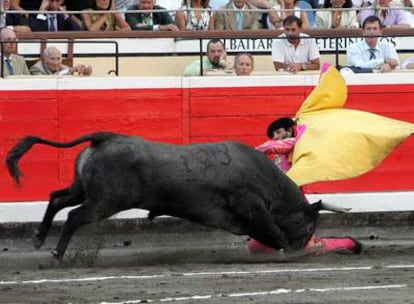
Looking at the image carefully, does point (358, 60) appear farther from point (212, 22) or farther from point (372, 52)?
point (212, 22)

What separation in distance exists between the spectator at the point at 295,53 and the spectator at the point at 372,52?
0.36 metres

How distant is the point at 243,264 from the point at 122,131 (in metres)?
2.55

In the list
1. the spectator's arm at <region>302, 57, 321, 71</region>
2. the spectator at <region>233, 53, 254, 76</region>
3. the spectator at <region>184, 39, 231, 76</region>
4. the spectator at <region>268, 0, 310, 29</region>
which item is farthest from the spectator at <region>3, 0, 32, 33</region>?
the spectator's arm at <region>302, 57, 321, 71</region>

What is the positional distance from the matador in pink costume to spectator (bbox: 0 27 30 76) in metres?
2.72

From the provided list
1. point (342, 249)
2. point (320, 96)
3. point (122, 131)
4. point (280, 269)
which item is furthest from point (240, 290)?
point (122, 131)

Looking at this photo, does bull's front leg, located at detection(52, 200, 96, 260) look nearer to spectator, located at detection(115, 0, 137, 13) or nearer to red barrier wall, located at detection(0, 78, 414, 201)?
red barrier wall, located at detection(0, 78, 414, 201)

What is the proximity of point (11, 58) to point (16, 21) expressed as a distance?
2.79 feet

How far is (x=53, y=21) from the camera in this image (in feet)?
40.3

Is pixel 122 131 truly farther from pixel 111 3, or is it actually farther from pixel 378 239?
pixel 378 239

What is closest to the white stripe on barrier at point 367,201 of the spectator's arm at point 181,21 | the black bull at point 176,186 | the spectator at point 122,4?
the black bull at point 176,186

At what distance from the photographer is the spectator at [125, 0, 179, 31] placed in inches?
492

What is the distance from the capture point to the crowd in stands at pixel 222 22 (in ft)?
38.8

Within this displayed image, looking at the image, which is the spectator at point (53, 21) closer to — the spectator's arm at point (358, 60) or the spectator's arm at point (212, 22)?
the spectator's arm at point (212, 22)

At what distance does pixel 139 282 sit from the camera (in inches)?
322
